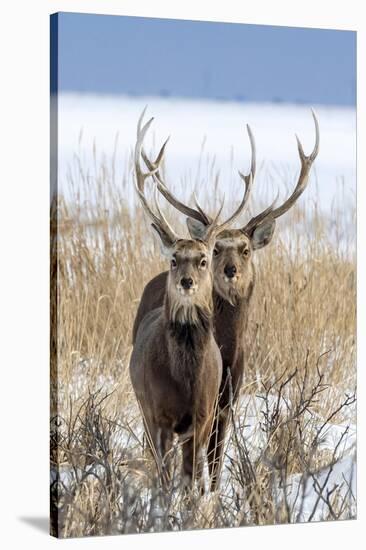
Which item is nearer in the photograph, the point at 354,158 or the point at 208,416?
the point at 208,416

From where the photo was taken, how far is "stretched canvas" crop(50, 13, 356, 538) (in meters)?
8.05

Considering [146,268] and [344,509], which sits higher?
[146,268]

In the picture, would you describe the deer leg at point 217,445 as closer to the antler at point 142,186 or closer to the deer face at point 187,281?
the deer face at point 187,281

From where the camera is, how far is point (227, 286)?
8422 mm

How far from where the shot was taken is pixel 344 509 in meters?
8.63

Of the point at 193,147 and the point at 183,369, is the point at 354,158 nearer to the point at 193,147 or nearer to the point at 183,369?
the point at 193,147

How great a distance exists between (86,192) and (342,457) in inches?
79.4

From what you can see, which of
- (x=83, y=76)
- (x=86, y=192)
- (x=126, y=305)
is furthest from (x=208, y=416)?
(x=83, y=76)

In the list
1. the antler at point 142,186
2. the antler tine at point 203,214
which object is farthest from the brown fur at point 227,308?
the antler at point 142,186

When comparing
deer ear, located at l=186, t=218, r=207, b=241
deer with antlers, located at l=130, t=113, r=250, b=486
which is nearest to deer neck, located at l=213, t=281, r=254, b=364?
deer with antlers, located at l=130, t=113, r=250, b=486

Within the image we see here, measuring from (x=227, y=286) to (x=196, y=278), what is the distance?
1.24 feet

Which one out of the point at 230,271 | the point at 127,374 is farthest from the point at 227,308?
the point at 127,374

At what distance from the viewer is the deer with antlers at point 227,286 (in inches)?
328

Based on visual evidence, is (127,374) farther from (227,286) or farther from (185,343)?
(227,286)
